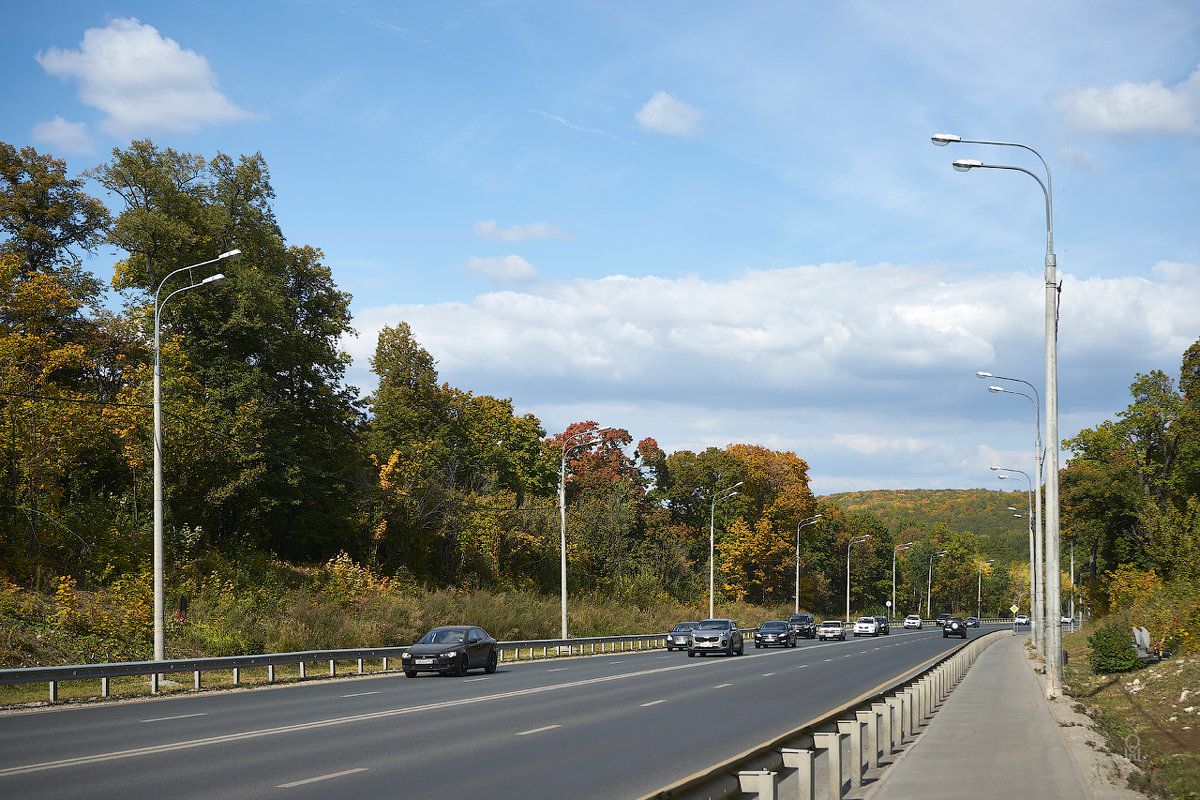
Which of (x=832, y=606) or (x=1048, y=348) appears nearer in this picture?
(x=1048, y=348)

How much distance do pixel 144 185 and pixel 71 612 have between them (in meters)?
23.2

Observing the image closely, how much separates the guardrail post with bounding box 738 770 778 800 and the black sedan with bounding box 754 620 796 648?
48426 millimetres

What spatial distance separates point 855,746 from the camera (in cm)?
1086

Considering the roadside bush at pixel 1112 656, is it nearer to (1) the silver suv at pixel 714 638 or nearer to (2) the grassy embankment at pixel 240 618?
(1) the silver suv at pixel 714 638

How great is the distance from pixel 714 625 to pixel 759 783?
38.2 meters

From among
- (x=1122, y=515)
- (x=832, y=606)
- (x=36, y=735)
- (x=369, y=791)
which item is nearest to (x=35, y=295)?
(x=36, y=735)

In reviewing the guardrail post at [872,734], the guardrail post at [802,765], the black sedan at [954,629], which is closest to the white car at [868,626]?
the black sedan at [954,629]

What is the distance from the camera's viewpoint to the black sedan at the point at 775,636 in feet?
176

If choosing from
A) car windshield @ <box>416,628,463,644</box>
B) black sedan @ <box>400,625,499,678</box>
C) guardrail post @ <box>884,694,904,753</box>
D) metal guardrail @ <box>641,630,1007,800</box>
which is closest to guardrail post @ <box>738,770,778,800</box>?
metal guardrail @ <box>641,630,1007,800</box>

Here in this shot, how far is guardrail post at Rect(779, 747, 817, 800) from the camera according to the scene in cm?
765

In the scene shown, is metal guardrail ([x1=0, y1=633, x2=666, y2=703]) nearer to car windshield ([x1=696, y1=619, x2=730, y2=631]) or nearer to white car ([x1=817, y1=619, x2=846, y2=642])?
car windshield ([x1=696, y1=619, x2=730, y2=631])

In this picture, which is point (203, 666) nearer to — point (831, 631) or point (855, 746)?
point (855, 746)

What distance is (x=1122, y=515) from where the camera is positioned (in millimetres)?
73875

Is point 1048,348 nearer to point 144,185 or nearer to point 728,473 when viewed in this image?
point 144,185
